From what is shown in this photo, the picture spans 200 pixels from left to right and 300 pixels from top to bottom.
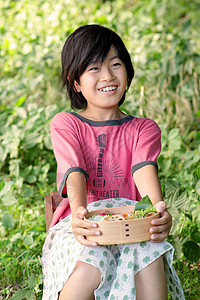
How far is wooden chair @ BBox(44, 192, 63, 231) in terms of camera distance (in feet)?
5.88

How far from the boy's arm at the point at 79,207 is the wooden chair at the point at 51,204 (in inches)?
8.6

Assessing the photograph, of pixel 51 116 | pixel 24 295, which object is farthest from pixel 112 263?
pixel 51 116

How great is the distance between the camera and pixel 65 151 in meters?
1.66

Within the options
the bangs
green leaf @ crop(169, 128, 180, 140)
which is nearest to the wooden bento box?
the bangs

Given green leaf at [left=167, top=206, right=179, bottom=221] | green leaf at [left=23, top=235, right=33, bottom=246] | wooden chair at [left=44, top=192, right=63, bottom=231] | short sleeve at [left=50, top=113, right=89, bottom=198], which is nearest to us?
short sleeve at [left=50, top=113, right=89, bottom=198]

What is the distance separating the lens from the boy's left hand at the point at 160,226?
1.39 metres

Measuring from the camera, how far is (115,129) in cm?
176

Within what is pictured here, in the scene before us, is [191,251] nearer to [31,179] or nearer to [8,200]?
[8,200]

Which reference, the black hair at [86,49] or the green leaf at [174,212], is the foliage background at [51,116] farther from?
the black hair at [86,49]

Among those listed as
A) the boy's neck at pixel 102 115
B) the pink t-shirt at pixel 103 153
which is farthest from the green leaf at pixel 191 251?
the boy's neck at pixel 102 115

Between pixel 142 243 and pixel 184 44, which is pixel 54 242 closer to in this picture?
pixel 142 243

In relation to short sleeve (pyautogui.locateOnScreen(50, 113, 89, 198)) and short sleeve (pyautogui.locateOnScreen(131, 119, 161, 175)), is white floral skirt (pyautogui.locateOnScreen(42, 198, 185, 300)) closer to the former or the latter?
short sleeve (pyautogui.locateOnScreen(50, 113, 89, 198))

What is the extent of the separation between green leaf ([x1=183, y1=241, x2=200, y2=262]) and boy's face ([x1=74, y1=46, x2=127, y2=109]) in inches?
27.5

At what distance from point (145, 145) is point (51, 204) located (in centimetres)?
44
